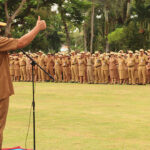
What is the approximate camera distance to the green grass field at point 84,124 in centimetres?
774

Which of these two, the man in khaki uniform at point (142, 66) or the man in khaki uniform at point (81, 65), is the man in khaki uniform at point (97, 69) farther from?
the man in khaki uniform at point (142, 66)

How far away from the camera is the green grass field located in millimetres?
7738

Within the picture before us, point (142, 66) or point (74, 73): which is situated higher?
point (142, 66)

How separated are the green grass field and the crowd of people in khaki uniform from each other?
898 cm

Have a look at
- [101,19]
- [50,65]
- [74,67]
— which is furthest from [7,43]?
[101,19]

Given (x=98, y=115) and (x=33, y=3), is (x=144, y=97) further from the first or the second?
(x=33, y=3)

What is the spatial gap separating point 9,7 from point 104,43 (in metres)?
18.1

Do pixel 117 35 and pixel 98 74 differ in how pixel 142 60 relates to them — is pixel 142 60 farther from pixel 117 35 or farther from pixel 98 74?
pixel 117 35

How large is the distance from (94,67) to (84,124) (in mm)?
16125

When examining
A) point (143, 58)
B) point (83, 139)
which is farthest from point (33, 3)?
point (83, 139)

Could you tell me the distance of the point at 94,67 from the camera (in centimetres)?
2588

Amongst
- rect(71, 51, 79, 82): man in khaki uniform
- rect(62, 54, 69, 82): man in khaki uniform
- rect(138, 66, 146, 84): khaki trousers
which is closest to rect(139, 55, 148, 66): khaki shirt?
rect(138, 66, 146, 84): khaki trousers

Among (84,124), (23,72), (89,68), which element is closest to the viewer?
(84,124)

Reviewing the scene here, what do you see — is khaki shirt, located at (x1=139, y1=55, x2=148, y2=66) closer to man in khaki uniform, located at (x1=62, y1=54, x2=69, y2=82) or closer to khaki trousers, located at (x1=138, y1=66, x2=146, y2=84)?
khaki trousers, located at (x1=138, y1=66, x2=146, y2=84)
